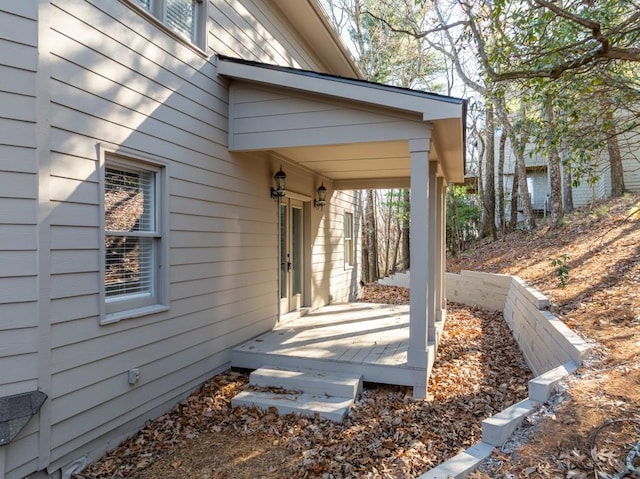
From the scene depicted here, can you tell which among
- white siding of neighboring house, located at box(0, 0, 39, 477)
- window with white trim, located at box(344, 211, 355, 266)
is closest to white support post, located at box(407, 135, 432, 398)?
white siding of neighboring house, located at box(0, 0, 39, 477)

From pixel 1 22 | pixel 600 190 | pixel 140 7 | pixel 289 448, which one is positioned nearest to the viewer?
pixel 1 22

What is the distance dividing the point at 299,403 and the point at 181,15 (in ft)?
14.4

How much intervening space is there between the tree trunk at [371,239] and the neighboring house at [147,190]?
10191 mm

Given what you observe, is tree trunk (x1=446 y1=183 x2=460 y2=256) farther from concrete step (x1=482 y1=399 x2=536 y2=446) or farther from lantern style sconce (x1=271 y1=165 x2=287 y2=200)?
concrete step (x1=482 y1=399 x2=536 y2=446)

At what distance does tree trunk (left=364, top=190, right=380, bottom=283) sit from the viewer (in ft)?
55.4

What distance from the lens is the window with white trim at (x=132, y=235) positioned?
3.57 m

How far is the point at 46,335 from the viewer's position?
9.53ft

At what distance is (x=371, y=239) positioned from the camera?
17.3m

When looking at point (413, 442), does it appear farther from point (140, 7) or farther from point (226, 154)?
point (140, 7)

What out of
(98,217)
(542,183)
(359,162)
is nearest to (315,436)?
(98,217)

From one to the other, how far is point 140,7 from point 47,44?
1164mm

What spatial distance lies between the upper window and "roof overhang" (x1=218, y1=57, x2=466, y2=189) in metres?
0.45

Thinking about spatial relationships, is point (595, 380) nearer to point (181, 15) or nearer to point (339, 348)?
point (339, 348)

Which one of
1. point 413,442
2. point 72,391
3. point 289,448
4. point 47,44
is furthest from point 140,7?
point 413,442
